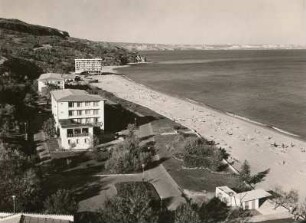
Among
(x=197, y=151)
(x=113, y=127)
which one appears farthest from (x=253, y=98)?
(x=197, y=151)

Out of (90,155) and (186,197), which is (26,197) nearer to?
(186,197)

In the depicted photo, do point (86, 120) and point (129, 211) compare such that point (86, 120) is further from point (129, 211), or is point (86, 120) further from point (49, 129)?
point (129, 211)

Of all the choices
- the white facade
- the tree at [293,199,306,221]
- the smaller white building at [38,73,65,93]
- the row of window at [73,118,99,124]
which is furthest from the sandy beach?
the smaller white building at [38,73,65,93]

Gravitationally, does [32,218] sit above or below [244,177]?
above

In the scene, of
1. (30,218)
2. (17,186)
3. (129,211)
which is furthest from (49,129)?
(30,218)

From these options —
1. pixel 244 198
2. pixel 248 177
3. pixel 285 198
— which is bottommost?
pixel 285 198

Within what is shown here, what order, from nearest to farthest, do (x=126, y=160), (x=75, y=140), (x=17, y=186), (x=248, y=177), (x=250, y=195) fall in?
(x=17, y=186) → (x=250, y=195) → (x=248, y=177) → (x=126, y=160) → (x=75, y=140)

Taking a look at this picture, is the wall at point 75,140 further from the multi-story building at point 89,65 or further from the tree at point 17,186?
the multi-story building at point 89,65
